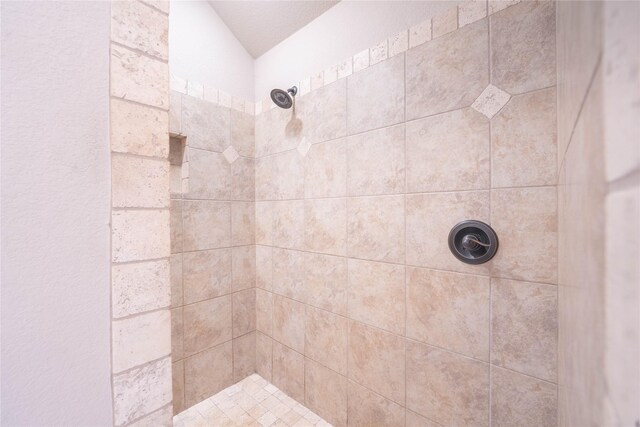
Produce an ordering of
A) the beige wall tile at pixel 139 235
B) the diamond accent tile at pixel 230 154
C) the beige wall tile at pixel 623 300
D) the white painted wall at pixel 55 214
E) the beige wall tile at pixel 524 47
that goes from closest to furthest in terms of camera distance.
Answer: the beige wall tile at pixel 623 300 → the white painted wall at pixel 55 214 → the beige wall tile at pixel 139 235 → the beige wall tile at pixel 524 47 → the diamond accent tile at pixel 230 154

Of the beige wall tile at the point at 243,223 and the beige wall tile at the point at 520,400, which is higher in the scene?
the beige wall tile at the point at 243,223

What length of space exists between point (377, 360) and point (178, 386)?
1158mm

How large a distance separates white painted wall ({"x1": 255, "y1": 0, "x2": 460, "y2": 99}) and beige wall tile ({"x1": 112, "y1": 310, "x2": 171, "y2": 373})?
1400 millimetres

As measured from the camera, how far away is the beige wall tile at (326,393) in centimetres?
139

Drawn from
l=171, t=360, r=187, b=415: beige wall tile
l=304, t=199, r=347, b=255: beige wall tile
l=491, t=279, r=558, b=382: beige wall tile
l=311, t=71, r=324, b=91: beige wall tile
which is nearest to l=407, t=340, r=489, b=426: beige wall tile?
l=491, t=279, r=558, b=382: beige wall tile

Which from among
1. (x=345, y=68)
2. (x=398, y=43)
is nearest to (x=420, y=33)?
(x=398, y=43)

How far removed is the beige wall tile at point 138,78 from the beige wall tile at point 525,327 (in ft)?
3.84

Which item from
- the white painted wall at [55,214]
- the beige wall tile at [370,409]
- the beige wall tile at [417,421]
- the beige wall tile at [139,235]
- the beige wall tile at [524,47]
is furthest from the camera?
the beige wall tile at [370,409]

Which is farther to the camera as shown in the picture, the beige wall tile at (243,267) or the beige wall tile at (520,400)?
the beige wall tile at (243,267)

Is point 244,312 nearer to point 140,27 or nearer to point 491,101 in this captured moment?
point 140,27

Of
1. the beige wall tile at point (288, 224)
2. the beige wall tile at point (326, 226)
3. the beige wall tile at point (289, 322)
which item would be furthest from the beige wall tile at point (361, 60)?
the beige wall tile at point (289, 322)

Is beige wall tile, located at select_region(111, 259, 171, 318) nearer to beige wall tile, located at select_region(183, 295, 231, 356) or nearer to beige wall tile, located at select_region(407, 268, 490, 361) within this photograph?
beige wall tile, located at select_region(407, 268, 490, 361)

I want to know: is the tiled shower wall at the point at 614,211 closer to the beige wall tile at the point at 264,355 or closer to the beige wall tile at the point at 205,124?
the beige wall tile at the point at 205,124

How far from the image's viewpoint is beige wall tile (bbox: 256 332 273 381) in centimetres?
178
